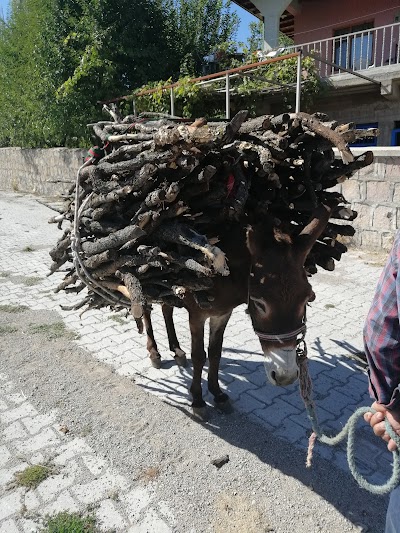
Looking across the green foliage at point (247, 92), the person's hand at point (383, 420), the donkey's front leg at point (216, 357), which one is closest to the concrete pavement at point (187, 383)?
the donkey's front leg at point (216, 357)

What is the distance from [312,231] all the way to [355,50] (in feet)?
47.2

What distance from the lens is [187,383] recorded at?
3.88 metres

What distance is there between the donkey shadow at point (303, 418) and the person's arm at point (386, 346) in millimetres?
1273

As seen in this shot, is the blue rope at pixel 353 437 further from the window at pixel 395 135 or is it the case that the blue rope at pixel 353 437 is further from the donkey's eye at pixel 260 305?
the window at pixel 395 135

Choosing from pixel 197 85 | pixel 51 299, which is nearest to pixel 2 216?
pixel 197 85

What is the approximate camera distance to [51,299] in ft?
19.9

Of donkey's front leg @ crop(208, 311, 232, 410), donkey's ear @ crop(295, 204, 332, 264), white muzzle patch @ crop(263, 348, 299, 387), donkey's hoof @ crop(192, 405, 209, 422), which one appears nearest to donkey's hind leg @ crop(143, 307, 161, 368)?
donkey's front leg @ crop(208, 311, 232, 410)

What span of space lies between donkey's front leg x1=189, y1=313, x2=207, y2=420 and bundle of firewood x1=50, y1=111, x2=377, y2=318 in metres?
0.50

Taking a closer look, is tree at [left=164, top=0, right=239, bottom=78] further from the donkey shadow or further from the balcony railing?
the donkey shadow

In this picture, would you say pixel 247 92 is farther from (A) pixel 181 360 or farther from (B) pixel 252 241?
(B) pixel 252 241

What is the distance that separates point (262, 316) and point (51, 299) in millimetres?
4371

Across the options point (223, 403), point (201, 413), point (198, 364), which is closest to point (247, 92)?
point (198, 364)

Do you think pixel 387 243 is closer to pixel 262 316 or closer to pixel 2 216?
pixel 262 316

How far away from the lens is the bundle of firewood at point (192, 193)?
7.38 feet
